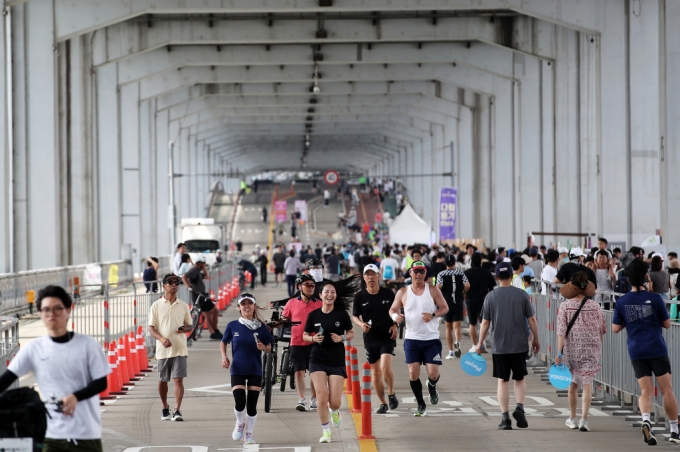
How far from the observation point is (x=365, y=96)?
6569cm

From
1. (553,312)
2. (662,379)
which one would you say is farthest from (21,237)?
(662,379)

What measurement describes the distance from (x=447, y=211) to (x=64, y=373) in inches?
1687

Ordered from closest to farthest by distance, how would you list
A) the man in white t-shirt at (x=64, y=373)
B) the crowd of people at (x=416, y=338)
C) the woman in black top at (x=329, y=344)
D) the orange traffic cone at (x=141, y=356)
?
the man in white t-shirt at (x=64, y=373)
the crowd of people at (x=416, y=338)
the woman in black top at (x=329, y=344)
the orange traffic cone at (x=141, y=356)

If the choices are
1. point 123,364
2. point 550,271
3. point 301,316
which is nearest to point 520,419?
point 301,316

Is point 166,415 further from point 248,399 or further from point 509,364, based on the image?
point 509,364

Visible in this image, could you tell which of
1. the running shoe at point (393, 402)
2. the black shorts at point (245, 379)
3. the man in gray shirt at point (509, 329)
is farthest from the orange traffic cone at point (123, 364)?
the man in gray shirt at point (509, 329)

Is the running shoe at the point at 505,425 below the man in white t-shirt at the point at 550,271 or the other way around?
below

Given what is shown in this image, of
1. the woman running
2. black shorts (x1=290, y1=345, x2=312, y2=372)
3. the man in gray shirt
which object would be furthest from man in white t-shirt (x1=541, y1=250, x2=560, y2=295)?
the woman running

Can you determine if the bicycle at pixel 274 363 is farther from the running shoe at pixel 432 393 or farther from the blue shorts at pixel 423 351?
the running shoe at pixel 432 393

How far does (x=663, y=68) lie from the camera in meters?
25.9

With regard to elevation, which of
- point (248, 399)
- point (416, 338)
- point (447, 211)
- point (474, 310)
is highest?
point (447, 211)

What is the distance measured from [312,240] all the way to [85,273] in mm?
49508

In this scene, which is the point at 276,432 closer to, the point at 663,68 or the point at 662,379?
the point at 662,379

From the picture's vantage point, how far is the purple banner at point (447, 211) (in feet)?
159
